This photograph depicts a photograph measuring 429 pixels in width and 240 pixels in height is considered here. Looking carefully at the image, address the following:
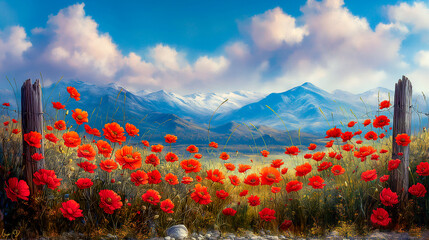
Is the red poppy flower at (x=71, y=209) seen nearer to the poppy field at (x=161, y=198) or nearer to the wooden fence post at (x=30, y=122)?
the poppy field at (x=161, y=198)

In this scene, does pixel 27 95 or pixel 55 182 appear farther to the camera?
pixel 27 95

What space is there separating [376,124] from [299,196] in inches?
61.4

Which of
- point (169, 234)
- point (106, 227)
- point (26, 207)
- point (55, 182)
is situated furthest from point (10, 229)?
point (169, 234)

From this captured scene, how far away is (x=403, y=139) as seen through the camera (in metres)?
3.98

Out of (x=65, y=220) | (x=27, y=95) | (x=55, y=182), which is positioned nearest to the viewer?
(x=55, y=182)

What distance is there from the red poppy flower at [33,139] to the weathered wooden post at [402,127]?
4.95 meters

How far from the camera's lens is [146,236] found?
3332mm

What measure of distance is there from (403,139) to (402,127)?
268 mm

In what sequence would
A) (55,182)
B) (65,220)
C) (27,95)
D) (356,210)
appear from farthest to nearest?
(356,210) → (27,95) → (65,220) → (55,182)

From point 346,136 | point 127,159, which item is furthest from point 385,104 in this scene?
point 127,159

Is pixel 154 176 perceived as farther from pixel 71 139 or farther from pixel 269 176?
pixel 269 176

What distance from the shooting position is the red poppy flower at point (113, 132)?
3205 mm

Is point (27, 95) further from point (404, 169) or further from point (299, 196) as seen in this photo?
point (404, 169)

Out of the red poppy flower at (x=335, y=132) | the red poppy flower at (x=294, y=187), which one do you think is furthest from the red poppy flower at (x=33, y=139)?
the red poppy flower at (x=335, y=132)
